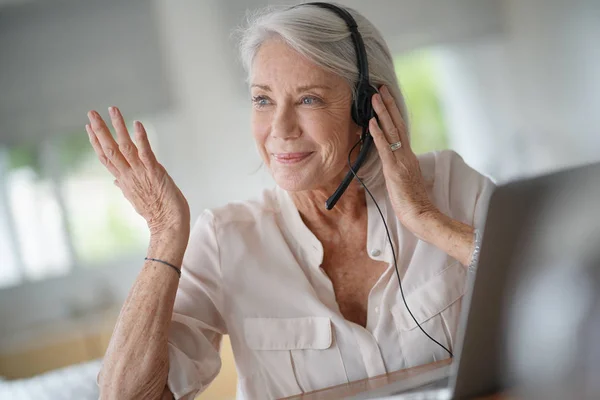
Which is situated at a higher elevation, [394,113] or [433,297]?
[394,113]

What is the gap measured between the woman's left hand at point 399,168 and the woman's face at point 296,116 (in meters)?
0.08

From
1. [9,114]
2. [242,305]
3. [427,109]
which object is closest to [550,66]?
[427,109]

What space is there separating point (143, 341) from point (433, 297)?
0.58m

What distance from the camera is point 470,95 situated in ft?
16.8

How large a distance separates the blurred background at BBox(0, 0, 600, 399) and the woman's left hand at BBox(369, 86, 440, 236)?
137 inches

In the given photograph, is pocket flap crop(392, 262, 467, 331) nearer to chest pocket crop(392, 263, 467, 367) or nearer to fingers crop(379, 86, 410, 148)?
chest pocket crop(392, 263, 467, 367)

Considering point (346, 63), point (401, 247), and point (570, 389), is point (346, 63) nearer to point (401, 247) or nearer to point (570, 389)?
point (401, 247)

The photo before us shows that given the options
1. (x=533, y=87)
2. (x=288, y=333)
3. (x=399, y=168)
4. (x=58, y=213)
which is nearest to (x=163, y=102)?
(x=58, y=213)

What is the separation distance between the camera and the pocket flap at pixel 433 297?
1407 mm

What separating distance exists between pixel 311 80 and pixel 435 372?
0.65 metres

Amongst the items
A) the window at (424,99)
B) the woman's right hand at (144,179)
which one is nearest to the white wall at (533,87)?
the window at (424,99)

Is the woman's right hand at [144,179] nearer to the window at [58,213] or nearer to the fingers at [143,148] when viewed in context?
the fingers at [143,148]

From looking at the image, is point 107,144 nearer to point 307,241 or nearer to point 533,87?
point 307,241

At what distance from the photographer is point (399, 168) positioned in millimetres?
1506
